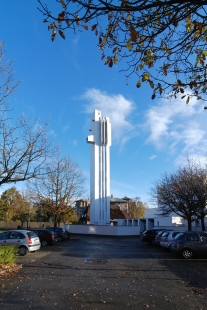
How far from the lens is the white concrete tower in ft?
177

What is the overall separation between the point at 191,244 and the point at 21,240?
10.1 m

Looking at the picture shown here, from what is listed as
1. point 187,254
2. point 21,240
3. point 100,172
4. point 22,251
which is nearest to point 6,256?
point 22,251

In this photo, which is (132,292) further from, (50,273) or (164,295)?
(50,273)

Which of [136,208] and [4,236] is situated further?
[136,208]

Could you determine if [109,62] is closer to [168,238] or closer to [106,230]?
[168,238]

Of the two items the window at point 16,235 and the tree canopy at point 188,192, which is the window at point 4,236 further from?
the tree canopy at point 188,192

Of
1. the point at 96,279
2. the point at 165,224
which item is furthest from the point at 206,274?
the point at 165,224

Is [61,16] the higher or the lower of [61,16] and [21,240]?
the higher

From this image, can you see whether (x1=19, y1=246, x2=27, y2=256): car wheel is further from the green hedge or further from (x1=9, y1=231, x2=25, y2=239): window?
the green hedge

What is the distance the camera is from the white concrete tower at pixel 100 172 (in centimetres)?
5409

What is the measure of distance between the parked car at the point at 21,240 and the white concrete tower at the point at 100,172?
33549mm

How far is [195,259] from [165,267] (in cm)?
392

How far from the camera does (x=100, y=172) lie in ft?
180

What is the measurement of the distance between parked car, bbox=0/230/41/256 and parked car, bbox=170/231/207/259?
8649 millimetres
